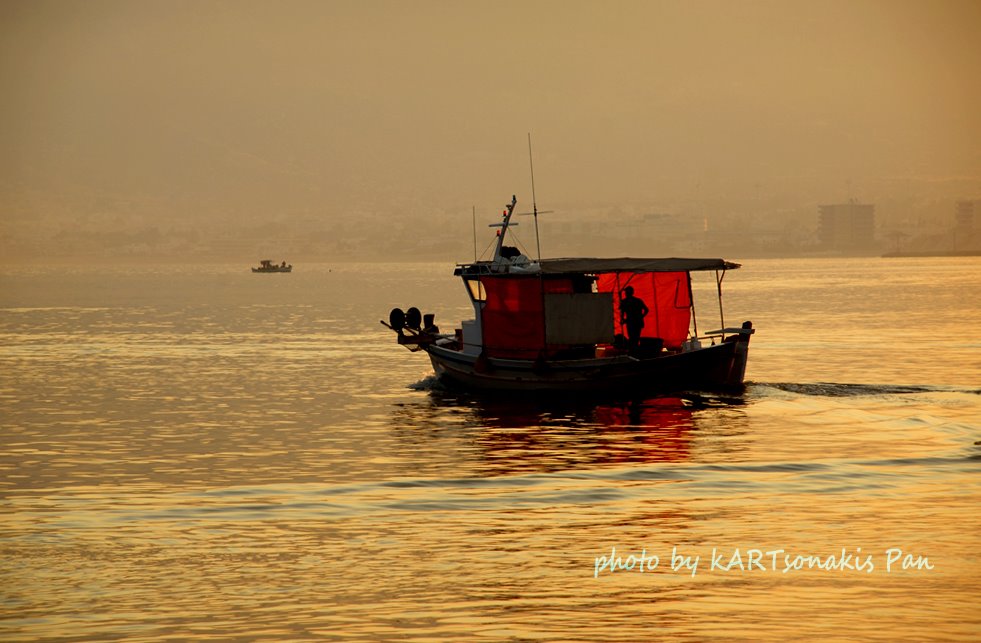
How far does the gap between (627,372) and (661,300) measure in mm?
5732

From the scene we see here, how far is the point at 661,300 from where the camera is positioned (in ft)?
155

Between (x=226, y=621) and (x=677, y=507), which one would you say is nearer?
(x=226, y=621)

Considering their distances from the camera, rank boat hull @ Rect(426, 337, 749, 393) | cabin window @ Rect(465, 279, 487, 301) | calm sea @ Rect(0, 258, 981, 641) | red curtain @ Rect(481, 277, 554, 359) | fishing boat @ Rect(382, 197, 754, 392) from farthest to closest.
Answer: cabin window @ Rect(465, 279, 487, 301) → red curtain @ Rect(481, 277, 554, 359) → fishing boat @ Rect(382, 197, 754, 392) → boat hull @ Rect(426, 337, 749, 393) → calm sea @ Rect(0, 258, 981, 641)

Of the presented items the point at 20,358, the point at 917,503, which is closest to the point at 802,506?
the point at 917,503

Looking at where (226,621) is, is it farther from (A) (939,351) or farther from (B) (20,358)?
(A) (939,351)

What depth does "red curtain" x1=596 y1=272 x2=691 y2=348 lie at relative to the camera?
4712 centimetres

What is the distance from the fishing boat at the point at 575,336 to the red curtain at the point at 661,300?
52 mm

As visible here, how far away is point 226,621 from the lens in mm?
17594

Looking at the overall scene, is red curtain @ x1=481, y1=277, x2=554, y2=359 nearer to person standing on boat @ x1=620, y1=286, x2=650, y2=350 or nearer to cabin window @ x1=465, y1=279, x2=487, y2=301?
cabin window @ x1=465, y1=279, x2=487, y2=301

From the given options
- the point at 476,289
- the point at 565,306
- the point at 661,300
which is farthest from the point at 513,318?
the point at 661,300

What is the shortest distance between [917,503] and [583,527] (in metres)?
6.98

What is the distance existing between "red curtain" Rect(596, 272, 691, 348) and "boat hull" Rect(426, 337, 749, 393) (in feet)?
11.0

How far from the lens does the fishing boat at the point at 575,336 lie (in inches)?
1677

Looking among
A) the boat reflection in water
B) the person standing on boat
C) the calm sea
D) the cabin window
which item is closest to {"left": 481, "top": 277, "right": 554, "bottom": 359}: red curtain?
the cabin window
